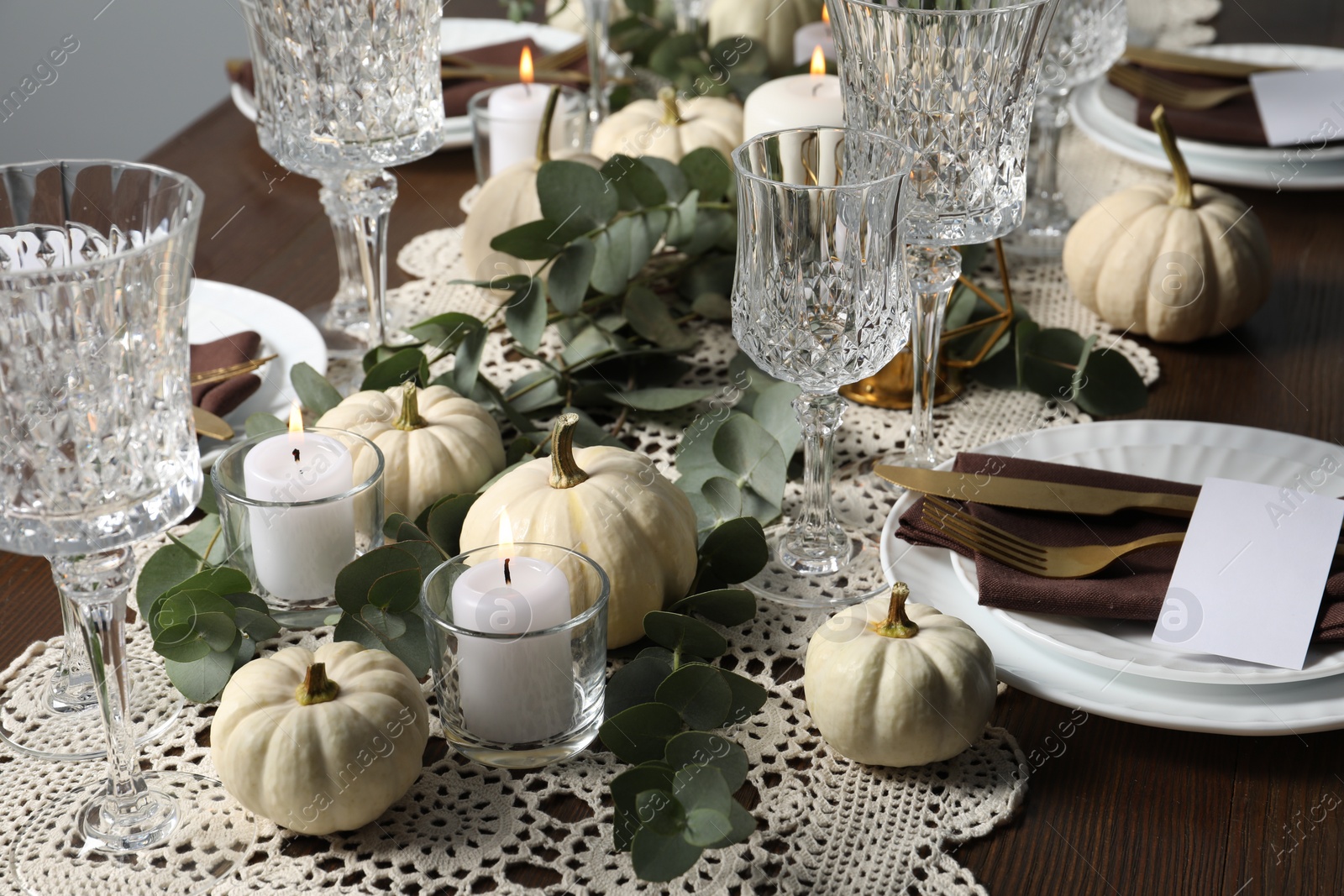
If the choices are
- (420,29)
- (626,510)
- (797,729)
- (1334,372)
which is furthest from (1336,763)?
(420,29)

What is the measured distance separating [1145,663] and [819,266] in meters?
0.32

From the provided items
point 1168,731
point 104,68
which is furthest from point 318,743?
point 104,68

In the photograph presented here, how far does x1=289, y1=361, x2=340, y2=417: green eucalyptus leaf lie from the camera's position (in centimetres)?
104

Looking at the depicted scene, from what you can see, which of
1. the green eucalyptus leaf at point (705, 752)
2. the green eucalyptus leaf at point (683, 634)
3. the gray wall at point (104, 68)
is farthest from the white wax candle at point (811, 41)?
the gray wall at point (104, 68)

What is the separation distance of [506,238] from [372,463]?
30cm

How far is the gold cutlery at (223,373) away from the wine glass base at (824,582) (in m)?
0.49

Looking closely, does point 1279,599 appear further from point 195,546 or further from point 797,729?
point 195,546

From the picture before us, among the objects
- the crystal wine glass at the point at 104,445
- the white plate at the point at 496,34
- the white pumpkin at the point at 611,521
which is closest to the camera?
the crystal wine glass at the point at 104,445

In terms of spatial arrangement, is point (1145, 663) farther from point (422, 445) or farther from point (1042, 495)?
point (422, 445)

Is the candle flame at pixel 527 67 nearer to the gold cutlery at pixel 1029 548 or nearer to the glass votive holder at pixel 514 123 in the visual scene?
the glass votive holder at pixel 514 123

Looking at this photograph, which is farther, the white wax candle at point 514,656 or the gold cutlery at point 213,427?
the gold cutlery at point 213,427

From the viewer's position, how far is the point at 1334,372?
45.3 inches

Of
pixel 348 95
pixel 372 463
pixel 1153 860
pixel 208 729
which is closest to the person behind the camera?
pixel 1153 860

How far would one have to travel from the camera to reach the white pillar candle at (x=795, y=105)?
124 cm
